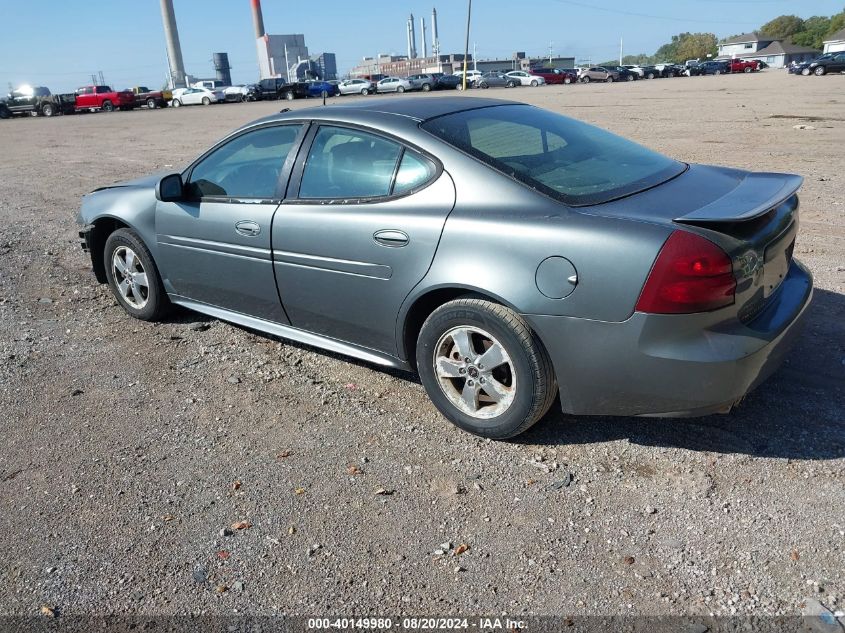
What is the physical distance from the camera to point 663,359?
9.47 ft

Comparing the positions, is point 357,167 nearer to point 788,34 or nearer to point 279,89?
point 279,89

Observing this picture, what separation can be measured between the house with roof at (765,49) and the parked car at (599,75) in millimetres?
58724

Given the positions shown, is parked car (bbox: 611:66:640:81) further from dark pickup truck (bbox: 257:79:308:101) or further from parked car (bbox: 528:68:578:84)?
dark pickup truck (bbox: 257:79:308:101)

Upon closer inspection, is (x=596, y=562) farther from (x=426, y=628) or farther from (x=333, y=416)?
(x=333, y=416)

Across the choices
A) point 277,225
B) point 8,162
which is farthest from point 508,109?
point 8,162

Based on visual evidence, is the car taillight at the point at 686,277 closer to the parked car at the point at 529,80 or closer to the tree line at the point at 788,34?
the parked car at the point at 529,80

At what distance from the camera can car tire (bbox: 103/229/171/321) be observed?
505 centimetres

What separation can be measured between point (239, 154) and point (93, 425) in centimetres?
186

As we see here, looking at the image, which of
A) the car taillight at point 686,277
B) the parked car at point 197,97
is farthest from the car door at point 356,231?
the parked car at point 197,97

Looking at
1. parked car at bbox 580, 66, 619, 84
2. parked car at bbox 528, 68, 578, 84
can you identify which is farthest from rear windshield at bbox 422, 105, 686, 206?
parked car at bbox 580, 66, 619, 84

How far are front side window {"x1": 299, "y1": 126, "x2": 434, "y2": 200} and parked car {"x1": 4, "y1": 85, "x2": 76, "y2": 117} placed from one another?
4840cm

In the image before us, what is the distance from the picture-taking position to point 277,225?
13.3 ft

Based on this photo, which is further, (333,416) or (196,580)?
(333,416)

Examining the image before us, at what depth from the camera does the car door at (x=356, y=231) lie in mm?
3475
